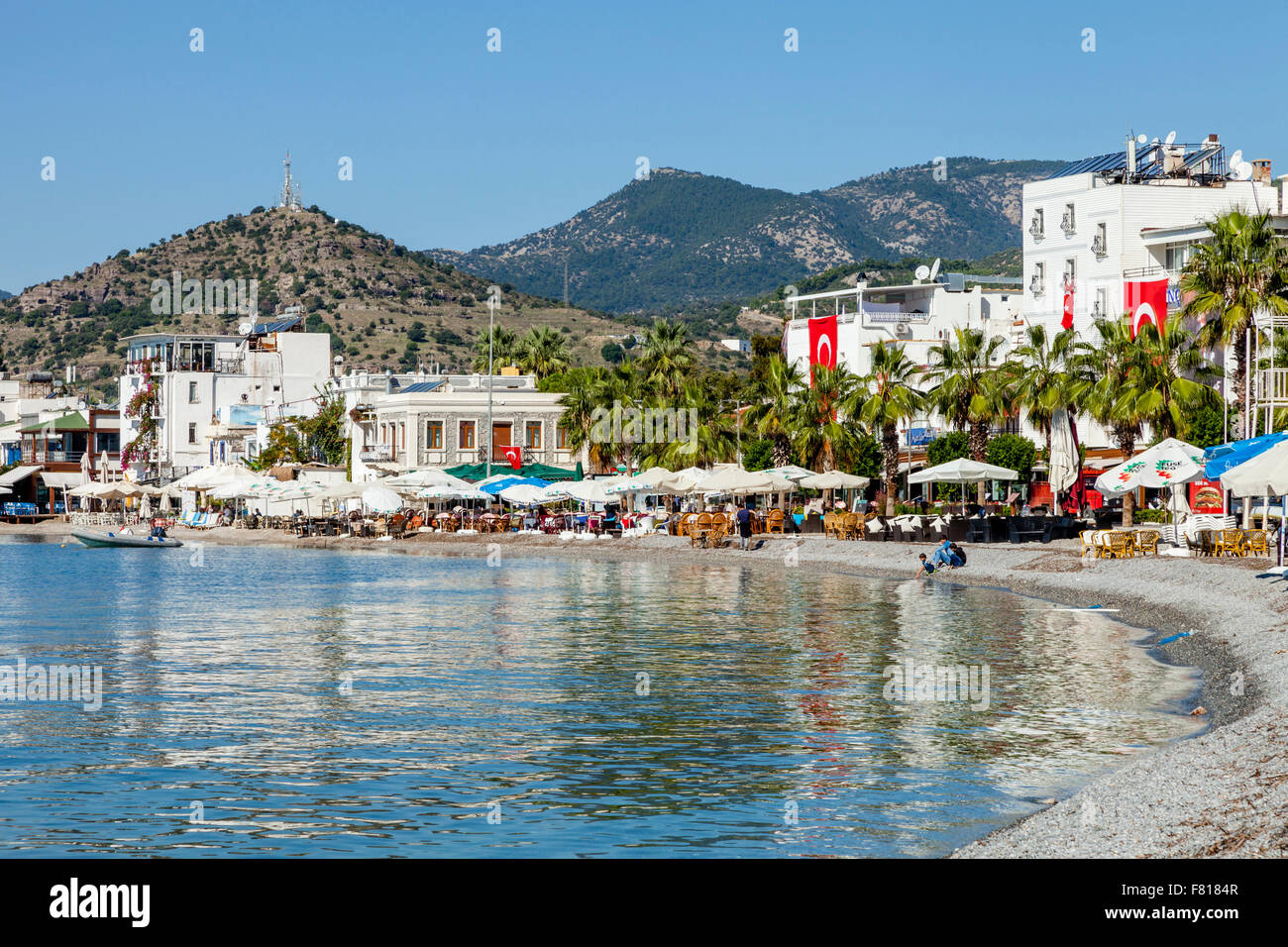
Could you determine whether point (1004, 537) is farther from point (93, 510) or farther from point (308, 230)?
point (308, 230)

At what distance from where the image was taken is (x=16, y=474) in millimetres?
114688

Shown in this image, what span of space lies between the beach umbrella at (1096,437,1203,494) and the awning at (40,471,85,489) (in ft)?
324

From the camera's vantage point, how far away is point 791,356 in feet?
284

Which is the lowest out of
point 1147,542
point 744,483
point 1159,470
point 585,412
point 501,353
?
point 1147,542

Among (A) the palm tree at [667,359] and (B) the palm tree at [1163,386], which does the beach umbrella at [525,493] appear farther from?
(B) the palm tree at [1163,386]

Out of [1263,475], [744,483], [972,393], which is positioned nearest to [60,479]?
[744,483]

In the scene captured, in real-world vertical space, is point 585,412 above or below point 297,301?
below

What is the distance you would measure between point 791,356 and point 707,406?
15.1 m

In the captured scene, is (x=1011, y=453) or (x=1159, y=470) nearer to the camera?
(x=1159, y=470)

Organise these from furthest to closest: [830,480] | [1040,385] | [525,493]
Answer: [525,493]
[830,480]
[1040,385]

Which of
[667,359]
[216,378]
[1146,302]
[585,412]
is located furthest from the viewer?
[216,378]

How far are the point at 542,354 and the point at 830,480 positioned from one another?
3933cm

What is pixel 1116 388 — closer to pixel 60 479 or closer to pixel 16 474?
pixel 16 474

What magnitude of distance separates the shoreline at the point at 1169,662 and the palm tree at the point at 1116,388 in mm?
4667
